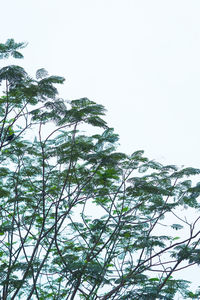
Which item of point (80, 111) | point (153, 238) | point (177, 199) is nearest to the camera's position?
point (80, 111)

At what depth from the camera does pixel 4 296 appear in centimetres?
409

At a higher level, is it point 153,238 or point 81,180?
point 81,180

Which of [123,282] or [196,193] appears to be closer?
[123,282]

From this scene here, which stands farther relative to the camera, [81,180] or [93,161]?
[81,180]

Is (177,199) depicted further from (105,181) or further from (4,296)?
(4,296)

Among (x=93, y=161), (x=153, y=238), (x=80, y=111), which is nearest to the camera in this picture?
(x=80, y=111)

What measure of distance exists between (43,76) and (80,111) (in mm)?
601

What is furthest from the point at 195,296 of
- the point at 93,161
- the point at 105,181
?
the point at 93,161

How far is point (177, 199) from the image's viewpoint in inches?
183

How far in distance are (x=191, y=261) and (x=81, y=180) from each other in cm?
175

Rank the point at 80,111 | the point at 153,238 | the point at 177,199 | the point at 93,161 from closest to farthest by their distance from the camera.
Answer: the point at 80,111 → the point at 93,161 → the point at 153,238 → the point at 177,199

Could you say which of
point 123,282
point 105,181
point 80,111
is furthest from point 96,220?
point 80,111

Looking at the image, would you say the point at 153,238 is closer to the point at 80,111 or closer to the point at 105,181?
the point at 105,181

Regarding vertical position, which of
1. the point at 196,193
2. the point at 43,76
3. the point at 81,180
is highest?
the point at 43,76
